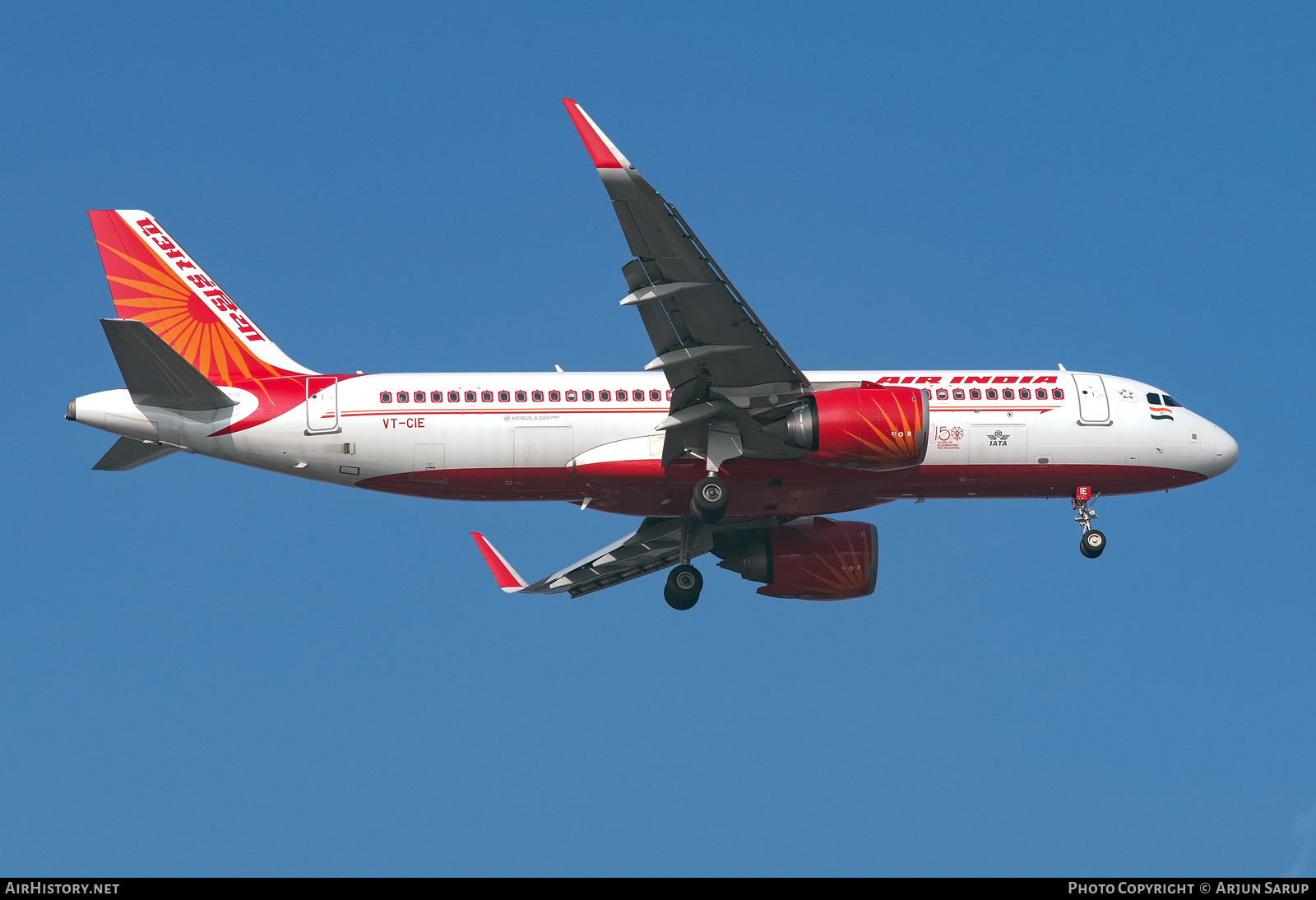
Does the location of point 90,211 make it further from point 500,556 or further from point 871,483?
point 871,483

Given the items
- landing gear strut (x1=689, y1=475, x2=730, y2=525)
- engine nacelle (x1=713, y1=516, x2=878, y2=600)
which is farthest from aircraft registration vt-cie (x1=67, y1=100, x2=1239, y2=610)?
engine nacelle (x1=713, y1=516, x2=878, y2=600)

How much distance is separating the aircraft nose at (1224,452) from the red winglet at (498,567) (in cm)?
2158

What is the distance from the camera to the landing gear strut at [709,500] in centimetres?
4094

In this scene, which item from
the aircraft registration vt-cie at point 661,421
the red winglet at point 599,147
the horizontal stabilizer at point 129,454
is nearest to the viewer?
the red winglet at point 599,147

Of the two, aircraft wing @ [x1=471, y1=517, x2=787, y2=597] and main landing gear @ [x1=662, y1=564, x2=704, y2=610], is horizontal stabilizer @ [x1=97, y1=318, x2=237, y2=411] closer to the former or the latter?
aircraft wing @ [x1=471, y1=517, x2=787, y2=597]

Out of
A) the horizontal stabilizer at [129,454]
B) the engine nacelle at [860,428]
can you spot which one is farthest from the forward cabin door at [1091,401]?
the horizontal stabilizer at [129,454]

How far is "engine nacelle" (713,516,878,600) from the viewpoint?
47.5 meters

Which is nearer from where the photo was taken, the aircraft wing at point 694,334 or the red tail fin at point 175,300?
the aircraft wing at point 694,334

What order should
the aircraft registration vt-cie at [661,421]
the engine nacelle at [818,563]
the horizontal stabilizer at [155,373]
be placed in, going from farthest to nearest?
the engine nacelle at [818,563] < the aircraft registration vt-cie at [661,421] < the horizontal stabilizer at [155,373]

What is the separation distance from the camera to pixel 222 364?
140ft

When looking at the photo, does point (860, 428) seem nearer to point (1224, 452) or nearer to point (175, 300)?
point (1224, 452)

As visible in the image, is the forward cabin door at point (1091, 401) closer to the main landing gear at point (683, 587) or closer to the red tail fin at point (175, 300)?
the main landing gear at point (683, 587)

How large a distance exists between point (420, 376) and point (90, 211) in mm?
11000
